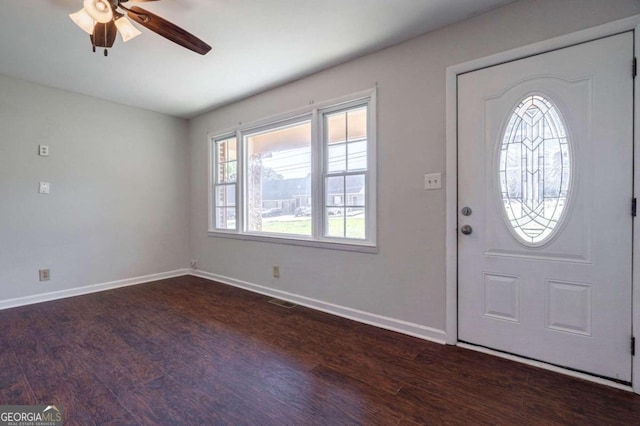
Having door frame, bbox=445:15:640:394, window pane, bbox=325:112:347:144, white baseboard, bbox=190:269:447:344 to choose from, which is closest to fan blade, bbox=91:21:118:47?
window pane, bbox=325:112:347:144

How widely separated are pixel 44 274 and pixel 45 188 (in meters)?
0.98

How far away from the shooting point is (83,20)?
73.5 inches

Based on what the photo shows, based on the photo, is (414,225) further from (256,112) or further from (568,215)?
(256,112)

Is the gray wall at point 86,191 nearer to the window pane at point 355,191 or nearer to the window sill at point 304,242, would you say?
the window sill at point 304,242

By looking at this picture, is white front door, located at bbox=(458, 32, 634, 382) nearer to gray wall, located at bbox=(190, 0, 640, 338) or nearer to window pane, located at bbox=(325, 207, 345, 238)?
gray wall, located at bbox=(190, 0, 640, 338)

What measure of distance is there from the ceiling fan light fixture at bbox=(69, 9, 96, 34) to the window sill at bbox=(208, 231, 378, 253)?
7.74ft

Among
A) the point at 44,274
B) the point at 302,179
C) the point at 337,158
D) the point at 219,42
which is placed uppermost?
the point at 219,42

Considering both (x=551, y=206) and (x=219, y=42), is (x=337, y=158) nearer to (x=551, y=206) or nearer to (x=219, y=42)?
(x=219, y=42)

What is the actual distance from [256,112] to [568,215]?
3.22 meters

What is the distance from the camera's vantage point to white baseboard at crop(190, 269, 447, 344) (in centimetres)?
236

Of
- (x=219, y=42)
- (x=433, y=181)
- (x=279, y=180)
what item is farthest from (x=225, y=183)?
(x=433, y=181)

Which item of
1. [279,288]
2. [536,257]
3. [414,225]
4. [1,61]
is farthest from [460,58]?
[1,61]

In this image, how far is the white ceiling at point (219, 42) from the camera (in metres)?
2.06

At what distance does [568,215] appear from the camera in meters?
1.86
